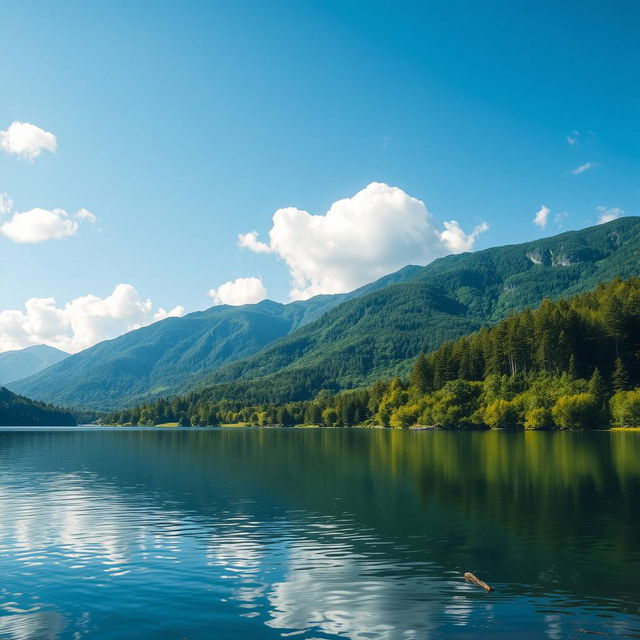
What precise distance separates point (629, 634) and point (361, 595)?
10.6 metres

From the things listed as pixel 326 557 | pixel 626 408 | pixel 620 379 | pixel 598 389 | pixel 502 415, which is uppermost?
pixel 620 379

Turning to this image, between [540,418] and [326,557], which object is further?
[540,418]

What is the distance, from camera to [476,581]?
84.0 ft

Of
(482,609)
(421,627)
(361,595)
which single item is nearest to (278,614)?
(361,595)

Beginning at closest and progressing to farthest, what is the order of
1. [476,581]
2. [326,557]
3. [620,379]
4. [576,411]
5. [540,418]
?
1. [476,581]
2. [326,557]
3. [576,411]
4. [540,418]
5. [620,379]

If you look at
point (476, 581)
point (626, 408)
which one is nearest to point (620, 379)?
point (626, 408)

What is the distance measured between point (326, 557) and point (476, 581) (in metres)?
9.10

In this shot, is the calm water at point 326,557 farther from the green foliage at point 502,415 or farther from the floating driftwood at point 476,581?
the green foliage at point 502,415

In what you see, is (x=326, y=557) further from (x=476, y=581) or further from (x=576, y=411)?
(x=576, y=411)

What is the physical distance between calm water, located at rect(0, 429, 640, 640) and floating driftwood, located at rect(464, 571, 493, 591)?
0.31 m

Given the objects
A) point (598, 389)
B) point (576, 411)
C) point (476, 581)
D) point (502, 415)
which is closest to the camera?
point (476, 581)

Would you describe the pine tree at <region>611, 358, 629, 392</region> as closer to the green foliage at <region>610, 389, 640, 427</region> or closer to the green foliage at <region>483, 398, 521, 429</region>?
the green foliage at <region>610, 389, 640, 427</region>

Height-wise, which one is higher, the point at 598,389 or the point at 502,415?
the point at 598,389

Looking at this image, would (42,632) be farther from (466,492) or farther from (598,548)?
(466,492)
